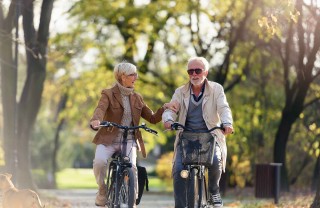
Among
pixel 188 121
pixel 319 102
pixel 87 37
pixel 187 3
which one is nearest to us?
pixel 188 121

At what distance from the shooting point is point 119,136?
12.1m

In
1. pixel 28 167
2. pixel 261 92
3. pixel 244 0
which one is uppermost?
pixel 244 0

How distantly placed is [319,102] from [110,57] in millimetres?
7582

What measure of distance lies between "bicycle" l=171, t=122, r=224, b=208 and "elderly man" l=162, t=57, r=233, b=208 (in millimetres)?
188

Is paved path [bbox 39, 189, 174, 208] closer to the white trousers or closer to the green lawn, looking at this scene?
the white trousers

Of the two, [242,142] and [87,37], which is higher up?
[87,37]

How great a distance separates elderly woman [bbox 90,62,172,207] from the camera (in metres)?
12.1

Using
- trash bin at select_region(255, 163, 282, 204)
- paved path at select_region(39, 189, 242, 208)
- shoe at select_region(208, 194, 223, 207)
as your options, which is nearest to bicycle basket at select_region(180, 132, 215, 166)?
shoe at select_region(208, 194, 223, 207)

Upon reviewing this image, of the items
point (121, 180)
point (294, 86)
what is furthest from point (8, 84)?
point (121, 180)

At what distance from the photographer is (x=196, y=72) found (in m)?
11.6

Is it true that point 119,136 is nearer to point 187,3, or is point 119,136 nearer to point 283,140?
point 283,140

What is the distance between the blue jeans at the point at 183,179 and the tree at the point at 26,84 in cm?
1241

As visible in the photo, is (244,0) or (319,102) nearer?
(244,0)

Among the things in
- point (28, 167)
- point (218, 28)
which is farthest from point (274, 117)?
point (28, 167)
